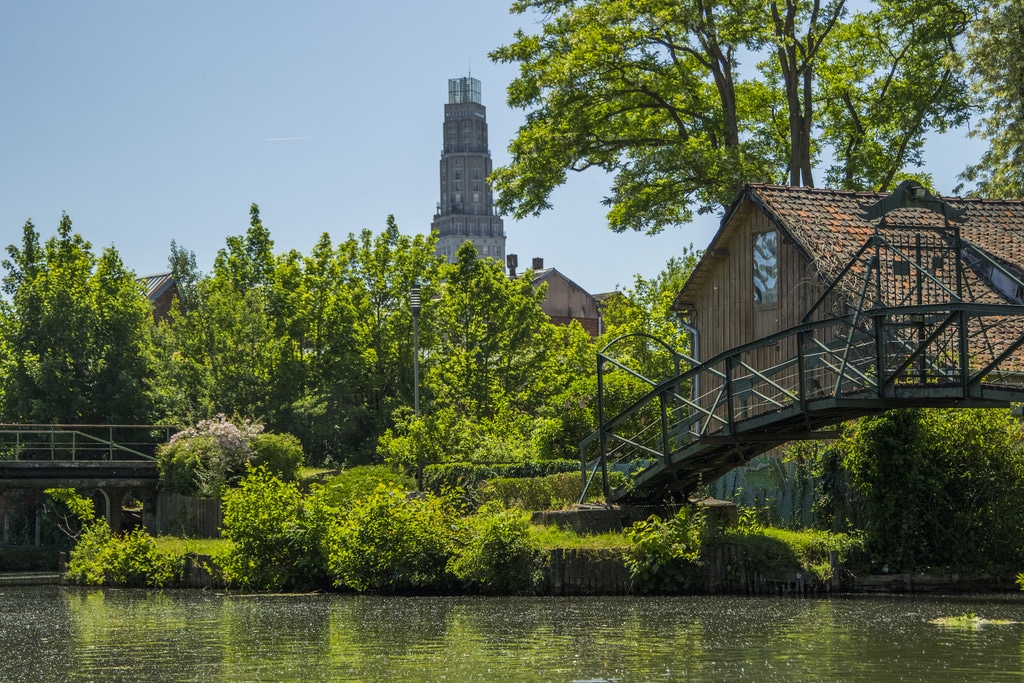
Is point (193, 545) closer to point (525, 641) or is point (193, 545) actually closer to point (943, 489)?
point (525, 641)

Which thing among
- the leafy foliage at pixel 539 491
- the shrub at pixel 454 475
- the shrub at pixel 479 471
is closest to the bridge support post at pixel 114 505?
the shrub at pixel 454 475

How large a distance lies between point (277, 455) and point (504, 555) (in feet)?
53.9

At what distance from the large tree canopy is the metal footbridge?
36.8 feet

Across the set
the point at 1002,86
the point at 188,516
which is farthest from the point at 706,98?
the point at 188,516

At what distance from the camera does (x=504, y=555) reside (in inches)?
1006

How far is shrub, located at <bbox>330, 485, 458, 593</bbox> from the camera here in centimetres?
2664

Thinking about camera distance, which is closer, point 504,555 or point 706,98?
point 504,555

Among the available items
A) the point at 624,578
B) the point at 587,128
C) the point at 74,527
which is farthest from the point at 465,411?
the point at 624,578

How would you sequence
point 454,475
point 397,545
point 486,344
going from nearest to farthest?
point 397,545
point 454,475
point 486,344

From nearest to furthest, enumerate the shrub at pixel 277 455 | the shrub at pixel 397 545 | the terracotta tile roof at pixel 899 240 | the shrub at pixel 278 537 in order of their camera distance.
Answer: the shrub at pixel 397 545 < the terracotta tile roof at pixel 899 240 < the shrub at pixel 278 537 < the shrub at pixel 277 455

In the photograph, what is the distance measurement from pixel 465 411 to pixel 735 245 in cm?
1504

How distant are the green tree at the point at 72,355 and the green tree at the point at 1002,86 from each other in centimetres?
2938

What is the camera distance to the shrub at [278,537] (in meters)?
29.0

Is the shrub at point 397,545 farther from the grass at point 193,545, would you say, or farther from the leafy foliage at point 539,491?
the grass at point 193,545
